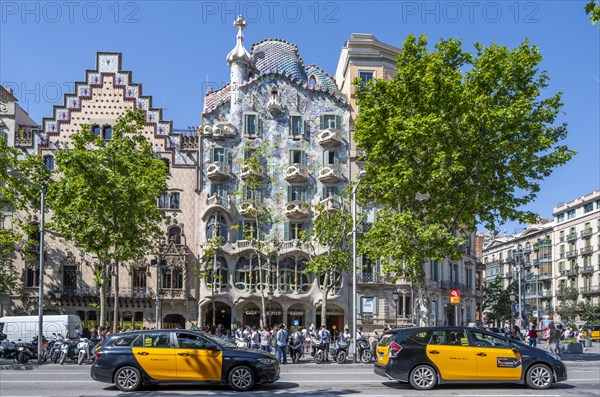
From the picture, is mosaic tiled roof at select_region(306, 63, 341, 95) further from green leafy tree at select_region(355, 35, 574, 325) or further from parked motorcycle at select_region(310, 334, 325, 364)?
parked motorcycle at select_region(310, 334, 325, 364)

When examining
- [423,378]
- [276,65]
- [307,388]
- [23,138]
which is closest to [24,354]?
[307,388]

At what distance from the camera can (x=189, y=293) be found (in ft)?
156

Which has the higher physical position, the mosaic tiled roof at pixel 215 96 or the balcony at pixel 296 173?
the mosaic tiled roof at pixel 215 96

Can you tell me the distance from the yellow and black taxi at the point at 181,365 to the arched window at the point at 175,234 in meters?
31.0

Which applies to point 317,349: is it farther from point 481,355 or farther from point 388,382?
point 481,355

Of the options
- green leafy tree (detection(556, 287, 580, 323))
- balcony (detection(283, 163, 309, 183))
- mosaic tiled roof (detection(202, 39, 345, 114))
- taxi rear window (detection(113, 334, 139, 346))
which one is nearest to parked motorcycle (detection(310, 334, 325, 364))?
taxi rear window (detection(113, 334, 139, 346))

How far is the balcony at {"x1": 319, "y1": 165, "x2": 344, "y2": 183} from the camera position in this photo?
48.8 meters

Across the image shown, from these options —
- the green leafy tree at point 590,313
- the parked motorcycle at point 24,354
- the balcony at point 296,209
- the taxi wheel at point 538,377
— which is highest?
the balcony at point 296,209

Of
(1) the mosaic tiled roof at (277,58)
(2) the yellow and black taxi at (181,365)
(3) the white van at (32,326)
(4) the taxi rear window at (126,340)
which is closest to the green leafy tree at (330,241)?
(1) the mosaic tiled roof at (277,58)

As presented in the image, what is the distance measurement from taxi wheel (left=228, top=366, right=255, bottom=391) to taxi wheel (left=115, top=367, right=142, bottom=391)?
2.40 meters

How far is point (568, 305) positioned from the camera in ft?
270

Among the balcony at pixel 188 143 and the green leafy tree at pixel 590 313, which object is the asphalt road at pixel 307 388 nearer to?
the balcony at pixel 188 143

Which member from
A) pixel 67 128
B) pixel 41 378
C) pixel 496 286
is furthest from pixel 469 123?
pixel 496 286

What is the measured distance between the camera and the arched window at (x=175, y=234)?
159 ft
